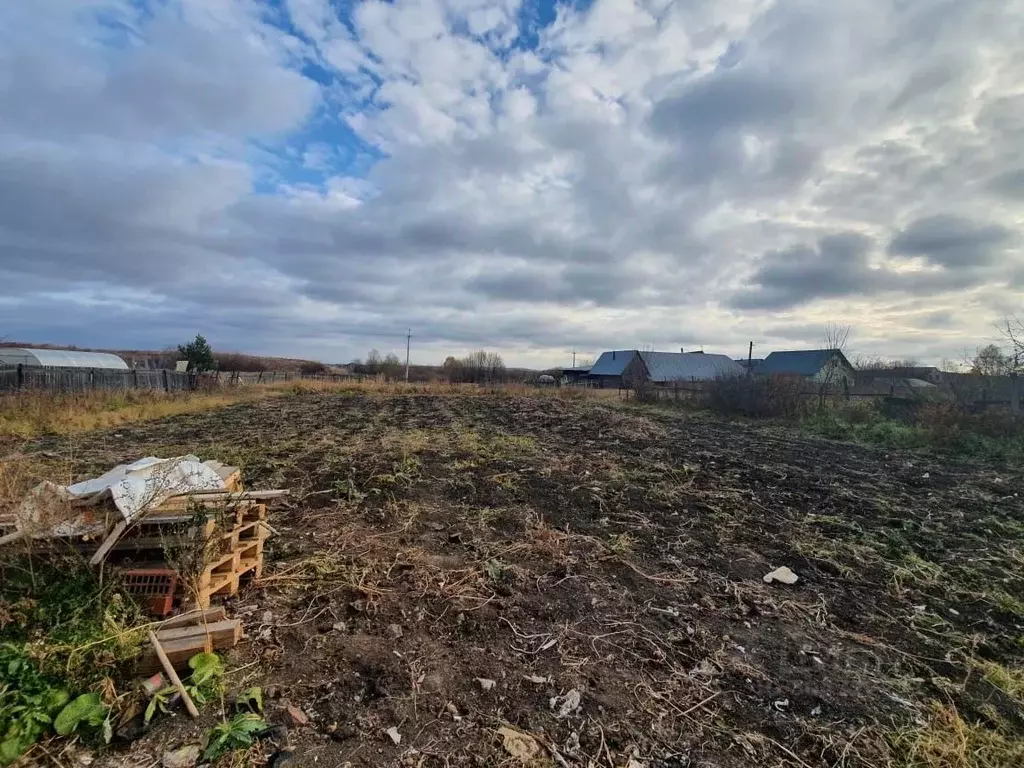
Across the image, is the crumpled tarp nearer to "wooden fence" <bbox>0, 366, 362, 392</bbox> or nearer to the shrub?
the shrub

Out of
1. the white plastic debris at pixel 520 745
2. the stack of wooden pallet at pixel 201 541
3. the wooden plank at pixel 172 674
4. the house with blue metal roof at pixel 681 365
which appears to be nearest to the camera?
the white plastic debris at pixel 520 745

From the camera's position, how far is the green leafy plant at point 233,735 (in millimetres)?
2016

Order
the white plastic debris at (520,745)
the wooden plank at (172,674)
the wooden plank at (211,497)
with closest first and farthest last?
the white plastic debris at (520,745), the wooden plank at (172,674), the wooden plank at (211,497)

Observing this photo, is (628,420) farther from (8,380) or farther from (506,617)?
(8,380)

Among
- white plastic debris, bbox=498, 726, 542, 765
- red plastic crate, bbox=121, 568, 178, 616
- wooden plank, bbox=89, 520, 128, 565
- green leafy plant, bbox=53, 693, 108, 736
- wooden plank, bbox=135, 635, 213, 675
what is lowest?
white plastic debris, bbox=498, 726, 542, 765

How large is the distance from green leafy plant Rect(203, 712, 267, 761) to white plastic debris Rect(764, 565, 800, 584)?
3557mm

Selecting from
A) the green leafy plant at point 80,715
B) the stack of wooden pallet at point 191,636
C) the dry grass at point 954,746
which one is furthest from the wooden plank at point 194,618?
the dry grass at point 954,746

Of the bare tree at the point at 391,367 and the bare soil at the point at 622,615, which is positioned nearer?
the bare soil at the point at 622,615

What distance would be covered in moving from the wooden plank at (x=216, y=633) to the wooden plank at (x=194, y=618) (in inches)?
1.5

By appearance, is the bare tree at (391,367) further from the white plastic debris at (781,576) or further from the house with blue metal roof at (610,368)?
the white plastic debris at (781,576)

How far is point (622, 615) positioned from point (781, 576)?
1563 millimetres

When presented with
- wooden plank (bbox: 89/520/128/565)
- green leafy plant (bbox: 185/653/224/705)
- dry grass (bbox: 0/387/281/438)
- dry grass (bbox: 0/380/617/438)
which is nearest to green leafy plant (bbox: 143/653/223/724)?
green leafy plant (bbox: 185/653/224/705)

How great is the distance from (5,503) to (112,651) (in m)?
1.94

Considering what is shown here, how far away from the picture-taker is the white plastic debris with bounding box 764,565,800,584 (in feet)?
12.8
